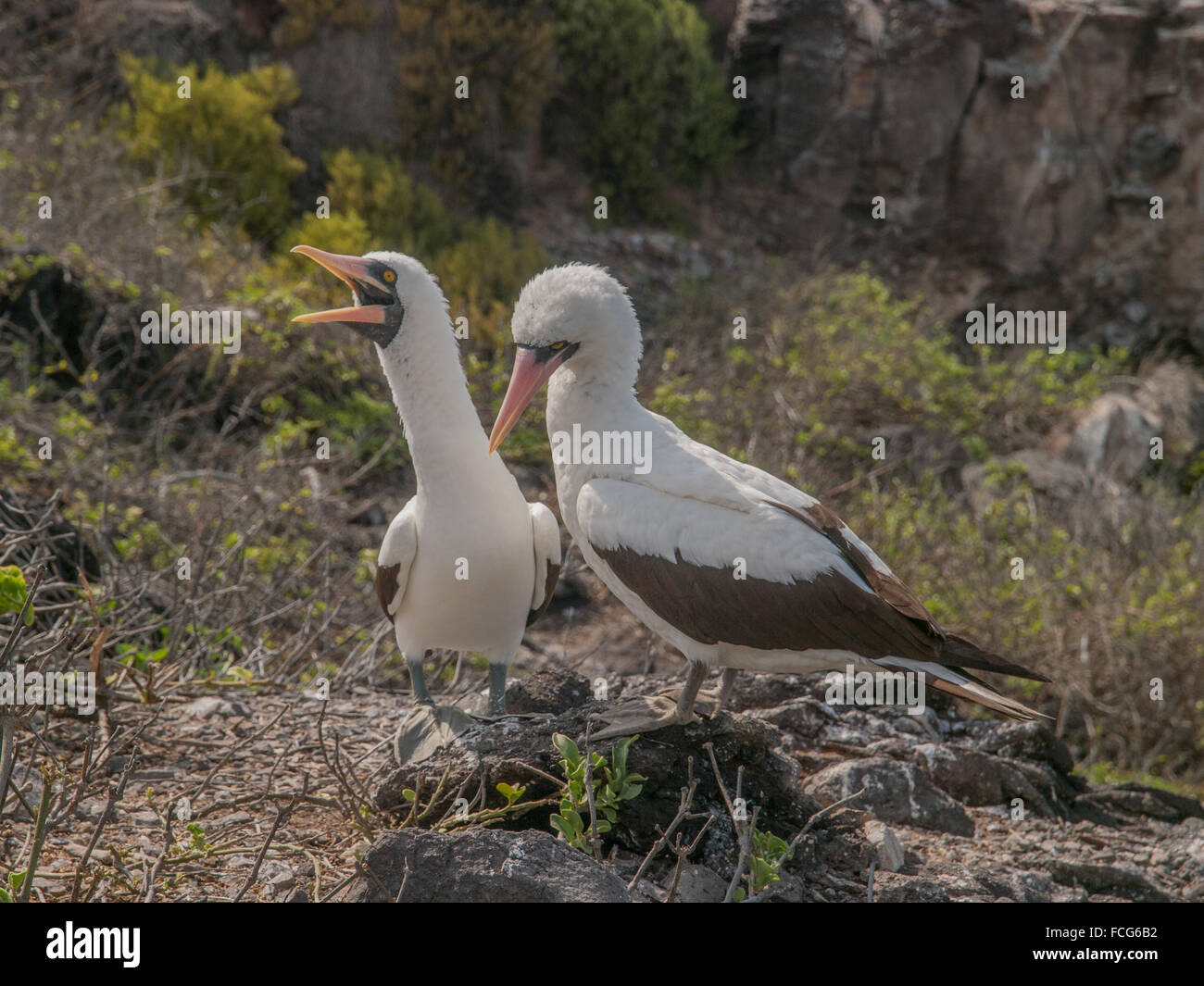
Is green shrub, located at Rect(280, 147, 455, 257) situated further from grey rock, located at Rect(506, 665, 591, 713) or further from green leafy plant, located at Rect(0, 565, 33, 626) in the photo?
green leafy plant, located at Rect(0, 565, 33, 626)

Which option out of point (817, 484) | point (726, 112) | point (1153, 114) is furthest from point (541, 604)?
point (1153, 114)

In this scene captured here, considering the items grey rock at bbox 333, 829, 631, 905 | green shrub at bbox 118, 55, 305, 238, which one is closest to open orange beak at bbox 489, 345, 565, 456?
grey rock at bbox 333, 829, 631, 905

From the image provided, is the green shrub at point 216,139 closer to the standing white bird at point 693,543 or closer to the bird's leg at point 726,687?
the standing white bird at point 693,543

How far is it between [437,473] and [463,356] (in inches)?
230

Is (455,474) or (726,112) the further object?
(726,112)

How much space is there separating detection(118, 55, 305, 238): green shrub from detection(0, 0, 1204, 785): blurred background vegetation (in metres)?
0.03

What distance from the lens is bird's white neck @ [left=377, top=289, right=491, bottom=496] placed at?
3.64m

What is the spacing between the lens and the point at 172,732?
14.0 feet

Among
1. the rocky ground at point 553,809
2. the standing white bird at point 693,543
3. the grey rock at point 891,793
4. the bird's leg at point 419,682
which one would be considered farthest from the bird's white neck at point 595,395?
the grey rock at point 891,793

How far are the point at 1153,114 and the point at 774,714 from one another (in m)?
11.5

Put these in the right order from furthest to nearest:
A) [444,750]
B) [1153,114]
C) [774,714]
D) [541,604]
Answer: [1153,114], [774,714], [541,604], [444,750]

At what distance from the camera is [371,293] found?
12.0 ft

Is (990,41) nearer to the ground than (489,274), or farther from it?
farther from it

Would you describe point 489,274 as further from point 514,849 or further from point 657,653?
point 514,849
